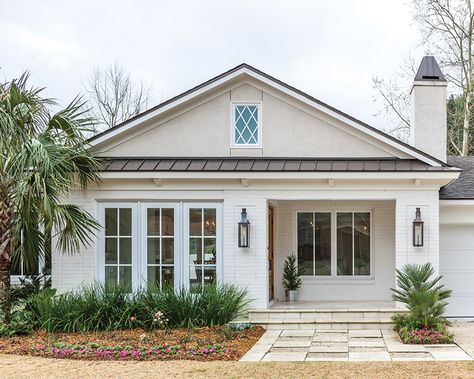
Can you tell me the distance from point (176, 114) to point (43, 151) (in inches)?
137

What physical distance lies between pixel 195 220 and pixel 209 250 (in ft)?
2.39

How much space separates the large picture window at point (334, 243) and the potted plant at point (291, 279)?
0.30 metres

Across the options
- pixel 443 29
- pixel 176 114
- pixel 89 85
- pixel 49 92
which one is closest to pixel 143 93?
pixel 89 85

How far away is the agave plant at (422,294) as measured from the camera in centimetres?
1027

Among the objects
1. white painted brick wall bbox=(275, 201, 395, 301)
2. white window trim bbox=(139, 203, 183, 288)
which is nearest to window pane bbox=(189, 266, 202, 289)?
white window trim bbox=(139, 203, 183, 288)

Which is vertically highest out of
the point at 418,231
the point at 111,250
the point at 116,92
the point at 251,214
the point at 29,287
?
the point at 116,92

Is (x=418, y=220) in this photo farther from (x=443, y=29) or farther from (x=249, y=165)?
(x=443, y=29)

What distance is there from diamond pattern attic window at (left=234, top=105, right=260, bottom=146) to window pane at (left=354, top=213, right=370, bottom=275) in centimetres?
355

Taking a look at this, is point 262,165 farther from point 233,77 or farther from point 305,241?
point 305,241

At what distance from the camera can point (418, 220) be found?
11.6 metres

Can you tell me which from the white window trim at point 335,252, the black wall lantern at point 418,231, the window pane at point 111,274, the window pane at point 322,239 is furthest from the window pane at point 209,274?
the black wall lantern at point 418,231

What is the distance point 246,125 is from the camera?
41.5 feet

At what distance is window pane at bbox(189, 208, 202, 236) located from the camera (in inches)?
481

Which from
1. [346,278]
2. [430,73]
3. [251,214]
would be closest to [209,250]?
[251,214]
